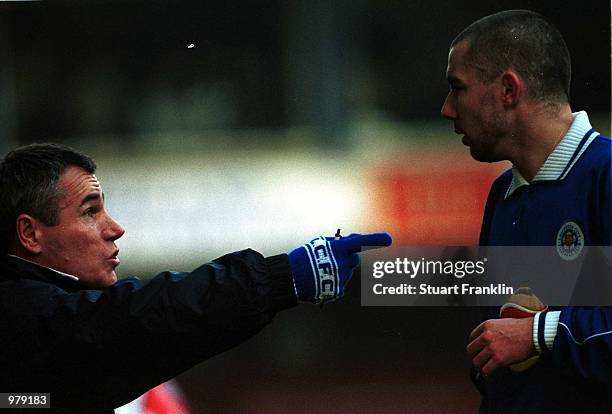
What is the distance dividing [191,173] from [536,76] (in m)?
0.89

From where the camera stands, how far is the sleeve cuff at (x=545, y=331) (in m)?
1.64

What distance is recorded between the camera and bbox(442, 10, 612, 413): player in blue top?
5.40ft

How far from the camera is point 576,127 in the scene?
5.71 feet

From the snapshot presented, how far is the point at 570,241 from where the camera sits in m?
1.71

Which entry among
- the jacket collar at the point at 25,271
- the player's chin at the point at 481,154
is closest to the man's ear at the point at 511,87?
the player's chin at the point at 481,154

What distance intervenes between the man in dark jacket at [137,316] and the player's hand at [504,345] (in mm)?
334

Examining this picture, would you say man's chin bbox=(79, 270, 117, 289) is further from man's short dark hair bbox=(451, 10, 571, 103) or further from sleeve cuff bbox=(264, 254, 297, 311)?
man's short dark hair bbox=(451, 10, 571, 103)

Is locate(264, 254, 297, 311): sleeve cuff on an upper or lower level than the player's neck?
lower

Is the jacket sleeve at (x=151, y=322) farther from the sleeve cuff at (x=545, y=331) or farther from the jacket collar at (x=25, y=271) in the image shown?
the sleeve cuff at (x=545, y=331)

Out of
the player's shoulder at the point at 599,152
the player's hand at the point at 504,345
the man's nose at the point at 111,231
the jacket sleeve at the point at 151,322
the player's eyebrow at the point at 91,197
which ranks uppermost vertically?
the player's shoulder at the point at 599,152

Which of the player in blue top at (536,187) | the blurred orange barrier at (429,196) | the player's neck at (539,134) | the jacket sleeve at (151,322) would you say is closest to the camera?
the jacket sleeve at (151,322)

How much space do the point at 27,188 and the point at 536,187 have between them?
0.95 m

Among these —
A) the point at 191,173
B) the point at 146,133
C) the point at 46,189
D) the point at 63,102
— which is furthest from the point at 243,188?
the point at 46,189

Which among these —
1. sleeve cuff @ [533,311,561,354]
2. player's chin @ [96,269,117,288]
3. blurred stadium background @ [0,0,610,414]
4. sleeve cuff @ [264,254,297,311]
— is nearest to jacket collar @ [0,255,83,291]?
player's chin @ [96,269,117,288]
